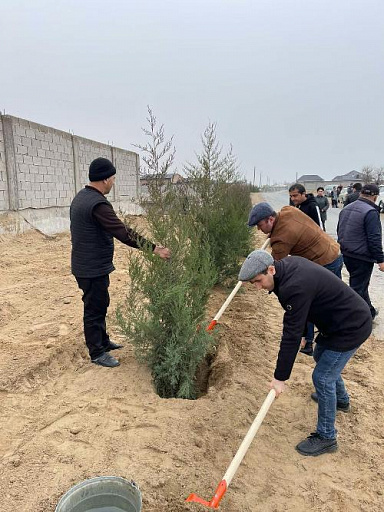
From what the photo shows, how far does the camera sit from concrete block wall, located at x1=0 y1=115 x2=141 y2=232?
9211 mm

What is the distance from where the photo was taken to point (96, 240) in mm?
3461

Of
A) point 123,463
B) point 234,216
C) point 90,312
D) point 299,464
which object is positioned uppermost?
point 234,216

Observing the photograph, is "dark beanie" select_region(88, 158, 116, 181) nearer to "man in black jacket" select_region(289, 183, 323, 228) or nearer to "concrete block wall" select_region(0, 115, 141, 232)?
"man in black jacket" select_region(289, 183, 323, 228)

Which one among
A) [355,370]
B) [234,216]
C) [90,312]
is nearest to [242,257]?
[234,216]

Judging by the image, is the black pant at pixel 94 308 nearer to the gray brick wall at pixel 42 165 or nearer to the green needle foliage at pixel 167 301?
the green needle foliage at pixel 167 301

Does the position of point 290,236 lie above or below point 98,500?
above

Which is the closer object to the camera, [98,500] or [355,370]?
[98,500]

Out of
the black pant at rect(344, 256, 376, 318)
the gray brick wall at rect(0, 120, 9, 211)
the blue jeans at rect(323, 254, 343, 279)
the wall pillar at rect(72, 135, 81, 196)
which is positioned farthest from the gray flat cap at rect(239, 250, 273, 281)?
the wall pillar at rect(72, 135, 81, 196)

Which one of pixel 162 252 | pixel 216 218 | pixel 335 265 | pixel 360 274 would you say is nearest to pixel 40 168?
pixel 216 218

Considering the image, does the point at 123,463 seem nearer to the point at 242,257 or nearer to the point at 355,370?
the point at 355,370

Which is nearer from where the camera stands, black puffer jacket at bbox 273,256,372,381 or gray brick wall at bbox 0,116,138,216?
black puffer jacket at bbox 273,256,372,381

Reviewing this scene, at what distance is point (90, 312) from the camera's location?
358 centimetres

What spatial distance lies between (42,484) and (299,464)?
5.50 ft

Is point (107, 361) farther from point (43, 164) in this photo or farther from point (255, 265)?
point (43, 164)
